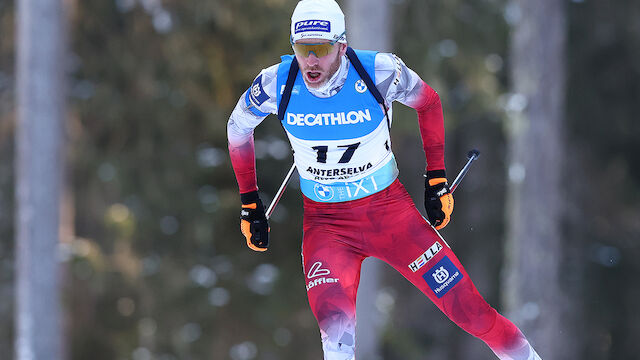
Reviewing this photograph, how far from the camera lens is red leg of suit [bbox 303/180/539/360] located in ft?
15.4

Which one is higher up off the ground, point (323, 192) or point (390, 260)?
point (323, 192)

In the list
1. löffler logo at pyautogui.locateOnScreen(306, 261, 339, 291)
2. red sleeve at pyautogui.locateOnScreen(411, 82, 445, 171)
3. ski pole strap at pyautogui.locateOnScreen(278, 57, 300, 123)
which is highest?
ski pole strap at pyautogui.locateOnScreen(278, 57, 300, 123)

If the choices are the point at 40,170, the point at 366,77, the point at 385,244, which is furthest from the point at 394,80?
the point at 40,170

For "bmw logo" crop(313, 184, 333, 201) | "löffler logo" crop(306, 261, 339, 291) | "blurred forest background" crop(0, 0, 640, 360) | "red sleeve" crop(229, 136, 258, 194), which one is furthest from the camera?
"blurred forest background" crop(0, 0, 640, 360)

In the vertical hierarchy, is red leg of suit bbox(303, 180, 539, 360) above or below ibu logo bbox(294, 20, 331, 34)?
below

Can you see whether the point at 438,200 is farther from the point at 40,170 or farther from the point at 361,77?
the point at 40,170

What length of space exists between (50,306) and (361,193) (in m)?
6.16

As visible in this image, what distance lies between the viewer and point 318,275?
472 cm

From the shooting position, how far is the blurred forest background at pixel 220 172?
1226 centimetres

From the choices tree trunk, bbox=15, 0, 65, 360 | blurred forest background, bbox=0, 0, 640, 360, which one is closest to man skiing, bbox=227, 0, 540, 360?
tree trunk, bbox=15, 0, 65, 360

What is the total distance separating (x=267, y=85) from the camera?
4.73 metres

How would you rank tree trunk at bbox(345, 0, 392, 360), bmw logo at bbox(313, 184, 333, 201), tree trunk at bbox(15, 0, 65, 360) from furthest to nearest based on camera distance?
tree trunk at bbox(15, 0, 65, 360)
tree trunk at bbox(345, 0, 392, 360)
bmw logo at bbox(313, 184, 333, 201)

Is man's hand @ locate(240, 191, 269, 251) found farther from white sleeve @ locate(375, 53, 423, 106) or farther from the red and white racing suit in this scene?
white sleeve @ locate(375, 53, 423, 106)

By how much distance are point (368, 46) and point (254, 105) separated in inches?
180
